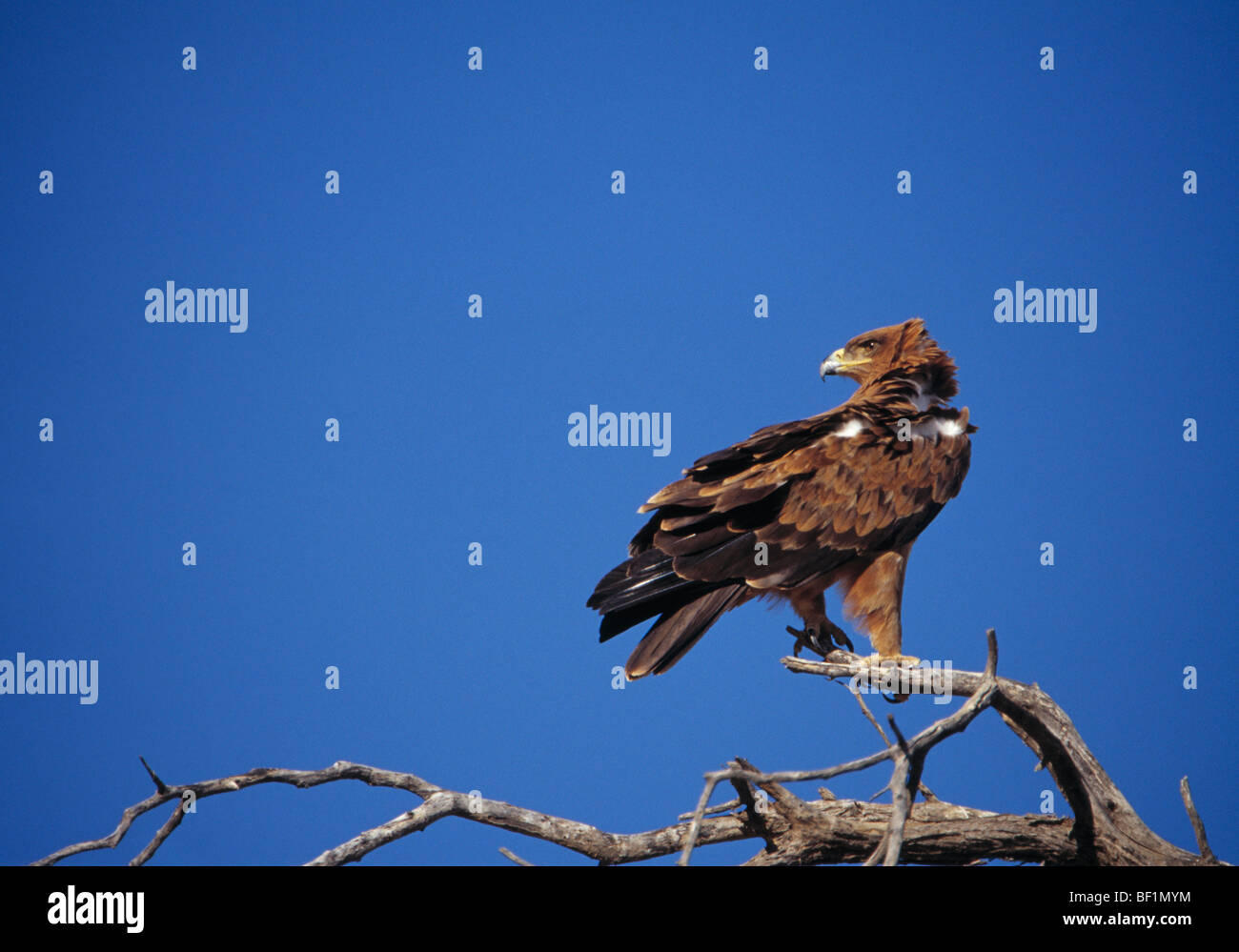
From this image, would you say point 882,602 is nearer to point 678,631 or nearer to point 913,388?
point 678,631

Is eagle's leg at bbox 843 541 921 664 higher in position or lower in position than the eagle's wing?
lower

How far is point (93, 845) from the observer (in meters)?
3.40

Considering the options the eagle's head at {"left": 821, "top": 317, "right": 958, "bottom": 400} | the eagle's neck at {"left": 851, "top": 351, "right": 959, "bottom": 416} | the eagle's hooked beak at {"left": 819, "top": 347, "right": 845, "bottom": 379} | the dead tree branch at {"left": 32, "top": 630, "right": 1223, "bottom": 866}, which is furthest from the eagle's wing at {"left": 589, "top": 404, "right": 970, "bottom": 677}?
the eagle's hooked beak at {"left": 819, "top": 347, "right": 845, "bottom": 379}

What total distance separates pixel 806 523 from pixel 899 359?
1.38 metres

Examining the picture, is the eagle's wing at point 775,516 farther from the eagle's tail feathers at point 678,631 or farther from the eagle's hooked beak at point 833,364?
the eagle's hooked beak at point 833,364

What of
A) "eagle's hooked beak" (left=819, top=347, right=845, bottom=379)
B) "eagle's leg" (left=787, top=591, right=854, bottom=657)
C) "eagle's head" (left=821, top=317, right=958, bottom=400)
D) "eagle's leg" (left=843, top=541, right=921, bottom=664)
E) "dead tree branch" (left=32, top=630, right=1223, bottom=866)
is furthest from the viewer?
"eagle's hooked beak" (left=819, top=347, right=845, bottom=379)

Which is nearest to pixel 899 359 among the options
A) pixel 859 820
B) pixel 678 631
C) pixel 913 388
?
pixel 913 388

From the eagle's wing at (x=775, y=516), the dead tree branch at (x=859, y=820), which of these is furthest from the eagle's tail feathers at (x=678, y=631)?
the dead tree branch at (x=859, y=820)

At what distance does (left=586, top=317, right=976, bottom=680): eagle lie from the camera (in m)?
4.40

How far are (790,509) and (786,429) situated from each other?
18.0 inches

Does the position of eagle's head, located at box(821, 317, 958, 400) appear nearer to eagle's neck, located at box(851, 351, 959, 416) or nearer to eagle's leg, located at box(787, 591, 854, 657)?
eagle's neck, located at box(851, 351, 959, 416)

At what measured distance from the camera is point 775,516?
15.7 ft

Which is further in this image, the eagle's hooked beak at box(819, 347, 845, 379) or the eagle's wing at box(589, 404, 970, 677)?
the eagle's hooked beak at box(819, 347, 845, 379)
